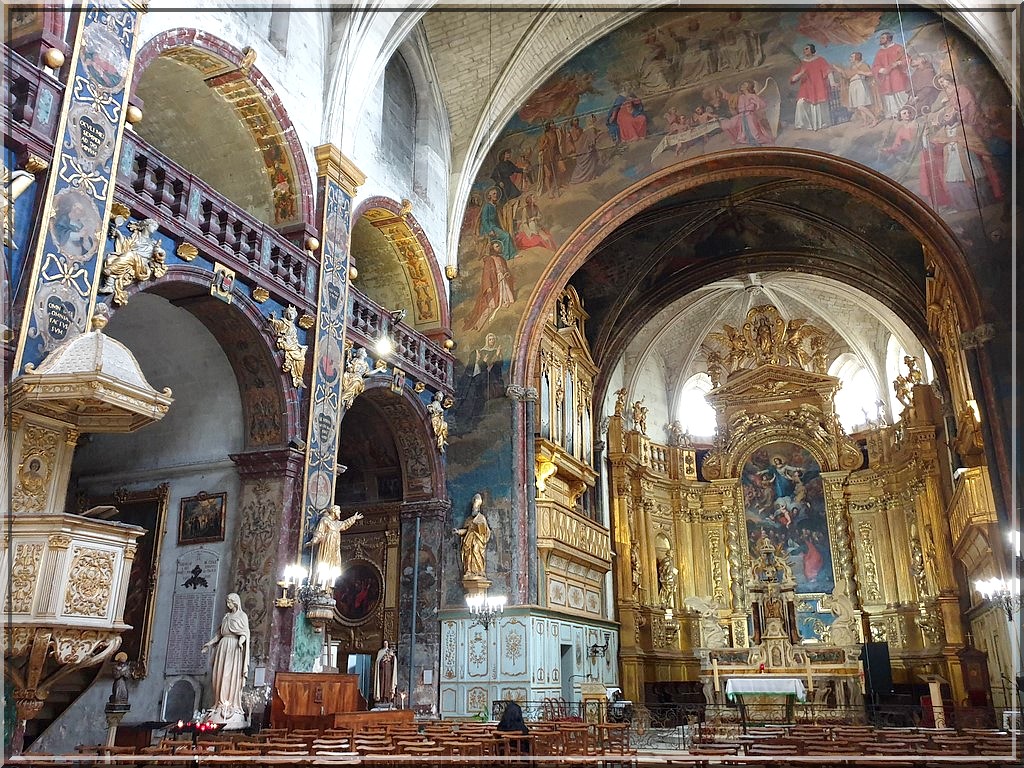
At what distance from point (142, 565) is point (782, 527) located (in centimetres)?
1977

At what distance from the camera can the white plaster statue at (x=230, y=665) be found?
1041cm

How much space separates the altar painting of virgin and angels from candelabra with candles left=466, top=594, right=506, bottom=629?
12835 mm

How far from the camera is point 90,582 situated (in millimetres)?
7277

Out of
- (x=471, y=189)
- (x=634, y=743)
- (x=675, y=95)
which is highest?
(x=675, y=95)

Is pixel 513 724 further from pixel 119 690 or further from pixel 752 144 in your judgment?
pixel 752 144

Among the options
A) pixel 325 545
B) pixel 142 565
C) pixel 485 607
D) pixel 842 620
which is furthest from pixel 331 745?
pixel 842 620

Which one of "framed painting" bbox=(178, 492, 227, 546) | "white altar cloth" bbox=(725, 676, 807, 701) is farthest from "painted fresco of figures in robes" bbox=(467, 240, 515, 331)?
"white altar cloth" bbox=(725, 676, 807, 701)

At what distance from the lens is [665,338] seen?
28.8 m

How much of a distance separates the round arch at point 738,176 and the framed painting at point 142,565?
301 inches

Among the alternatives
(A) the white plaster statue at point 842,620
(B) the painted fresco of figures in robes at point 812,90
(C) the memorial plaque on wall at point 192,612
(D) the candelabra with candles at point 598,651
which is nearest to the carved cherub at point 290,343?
(C) the memorial plaque on wall at point 192,612

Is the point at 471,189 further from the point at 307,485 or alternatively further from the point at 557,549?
the point at 307,485

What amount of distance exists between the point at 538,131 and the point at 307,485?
10873 mm

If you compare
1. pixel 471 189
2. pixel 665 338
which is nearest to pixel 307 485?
pixel 471 189

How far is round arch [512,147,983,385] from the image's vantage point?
15.5 meters
